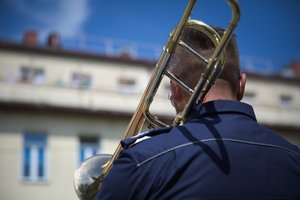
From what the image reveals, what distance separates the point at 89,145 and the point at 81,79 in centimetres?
376

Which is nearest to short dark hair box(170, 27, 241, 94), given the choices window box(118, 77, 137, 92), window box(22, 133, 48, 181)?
window box(22, 133, 48, 181)

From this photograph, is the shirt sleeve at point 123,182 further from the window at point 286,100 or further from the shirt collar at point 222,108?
the window at point 286,100

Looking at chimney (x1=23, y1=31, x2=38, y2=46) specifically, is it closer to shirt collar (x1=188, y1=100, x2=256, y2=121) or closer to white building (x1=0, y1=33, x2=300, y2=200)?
white building (x1=0, y1=33, x2=300, y2=200)

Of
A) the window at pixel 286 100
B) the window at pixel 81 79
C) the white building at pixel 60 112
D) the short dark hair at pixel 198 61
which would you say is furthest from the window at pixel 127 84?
the short dark hair at pixel 198 61

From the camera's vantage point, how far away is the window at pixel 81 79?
24.0m

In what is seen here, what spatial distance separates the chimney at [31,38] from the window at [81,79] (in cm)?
308

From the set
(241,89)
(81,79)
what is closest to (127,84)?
(81,79)

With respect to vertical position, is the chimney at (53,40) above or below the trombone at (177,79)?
above

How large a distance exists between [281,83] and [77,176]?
25.6 metres

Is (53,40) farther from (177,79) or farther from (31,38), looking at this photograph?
(177,79)

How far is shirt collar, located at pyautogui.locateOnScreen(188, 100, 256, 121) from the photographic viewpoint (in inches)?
79.5

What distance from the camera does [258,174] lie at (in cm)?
187

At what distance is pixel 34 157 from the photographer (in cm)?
2119

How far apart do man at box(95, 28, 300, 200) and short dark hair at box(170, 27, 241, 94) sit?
185mm
